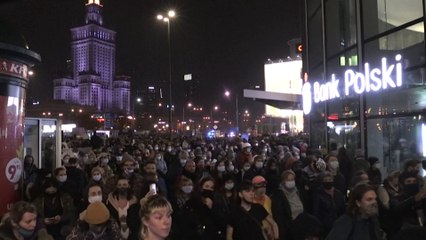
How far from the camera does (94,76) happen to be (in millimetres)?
171625

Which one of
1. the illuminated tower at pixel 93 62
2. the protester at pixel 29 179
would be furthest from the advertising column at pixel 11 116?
the illuminated tower at pixel 93 62

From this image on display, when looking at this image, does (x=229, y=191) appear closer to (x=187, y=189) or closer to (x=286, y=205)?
(x=187, y=189)

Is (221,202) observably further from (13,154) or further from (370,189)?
(13,154)

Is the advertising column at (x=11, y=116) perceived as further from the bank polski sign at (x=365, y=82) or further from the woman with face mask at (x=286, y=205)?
the bank polski sign at (x=365, y=82)

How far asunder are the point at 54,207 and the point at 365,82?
41.1 ft

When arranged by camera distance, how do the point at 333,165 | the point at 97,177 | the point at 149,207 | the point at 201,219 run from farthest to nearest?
the point at 333,165 < the point at 97,177 < the point at 201,219 < the point at 149,207

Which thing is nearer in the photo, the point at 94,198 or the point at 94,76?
the point at 94,198

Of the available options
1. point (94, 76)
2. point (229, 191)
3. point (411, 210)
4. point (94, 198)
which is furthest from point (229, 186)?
point (94, 76)

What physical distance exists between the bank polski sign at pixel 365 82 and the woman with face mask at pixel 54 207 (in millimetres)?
11362

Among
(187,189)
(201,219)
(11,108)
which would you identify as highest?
(11,108)

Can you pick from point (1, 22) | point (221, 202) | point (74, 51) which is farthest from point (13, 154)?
point (74, 51)

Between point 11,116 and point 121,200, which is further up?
point 11,116

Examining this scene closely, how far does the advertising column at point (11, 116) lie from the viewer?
667 centimetres

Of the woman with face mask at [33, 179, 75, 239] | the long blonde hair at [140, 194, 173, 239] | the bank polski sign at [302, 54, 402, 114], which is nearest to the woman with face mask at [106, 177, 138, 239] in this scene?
the woman with face mask at [33, 179, 75, 239]
